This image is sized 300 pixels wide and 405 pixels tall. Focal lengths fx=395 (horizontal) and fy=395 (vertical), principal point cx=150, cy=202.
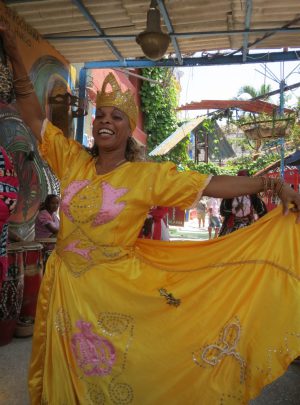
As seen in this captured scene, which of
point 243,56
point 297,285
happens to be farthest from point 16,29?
point 297,285

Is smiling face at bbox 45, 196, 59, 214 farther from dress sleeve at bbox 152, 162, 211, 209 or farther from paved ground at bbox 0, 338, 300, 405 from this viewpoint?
dress sleeve at bbox 152, 162, 211, 209

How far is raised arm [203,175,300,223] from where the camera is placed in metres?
1.86

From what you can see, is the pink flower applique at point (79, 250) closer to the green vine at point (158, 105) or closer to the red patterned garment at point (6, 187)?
the red patterned garment at point (6, 187)

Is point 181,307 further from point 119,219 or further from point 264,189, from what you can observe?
point 264,189

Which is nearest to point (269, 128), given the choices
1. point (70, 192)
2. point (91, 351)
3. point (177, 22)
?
point (177, 22)

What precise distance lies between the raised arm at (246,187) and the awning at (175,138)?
9.32m

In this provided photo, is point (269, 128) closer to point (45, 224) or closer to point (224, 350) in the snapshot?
point (45, 224)

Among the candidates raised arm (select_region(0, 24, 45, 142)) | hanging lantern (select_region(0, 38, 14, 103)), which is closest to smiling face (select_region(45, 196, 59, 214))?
hanging lantern (select_region(0, 38, 14, 103))

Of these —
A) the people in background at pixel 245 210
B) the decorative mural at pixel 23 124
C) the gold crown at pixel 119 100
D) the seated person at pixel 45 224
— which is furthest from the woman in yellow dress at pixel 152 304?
the people in background at pixel 245 210

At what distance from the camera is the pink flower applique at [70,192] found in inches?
76.9

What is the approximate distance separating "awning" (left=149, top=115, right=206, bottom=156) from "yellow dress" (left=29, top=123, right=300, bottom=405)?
9.27 m

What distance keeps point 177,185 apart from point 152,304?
0.60m

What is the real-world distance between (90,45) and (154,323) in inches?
193

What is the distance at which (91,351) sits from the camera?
189 centimetres
